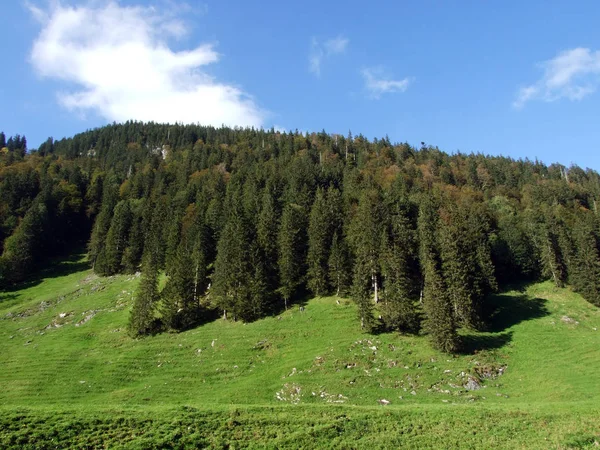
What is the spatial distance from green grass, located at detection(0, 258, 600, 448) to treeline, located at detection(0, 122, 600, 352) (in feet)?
13.5

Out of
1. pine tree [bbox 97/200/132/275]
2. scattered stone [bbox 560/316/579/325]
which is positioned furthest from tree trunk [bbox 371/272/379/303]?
pine tree [bbox 97/200/132/275]

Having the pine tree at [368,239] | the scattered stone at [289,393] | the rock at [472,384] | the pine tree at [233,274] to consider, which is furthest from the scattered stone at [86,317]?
the rock at [472,384]

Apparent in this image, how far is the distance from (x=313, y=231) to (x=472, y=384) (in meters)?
39.5

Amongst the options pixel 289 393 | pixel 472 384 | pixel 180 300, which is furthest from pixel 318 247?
pixel 472 384

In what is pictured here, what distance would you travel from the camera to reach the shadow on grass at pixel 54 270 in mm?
84688

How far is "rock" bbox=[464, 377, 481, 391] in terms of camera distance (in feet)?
126

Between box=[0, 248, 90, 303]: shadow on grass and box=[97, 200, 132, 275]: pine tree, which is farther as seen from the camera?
box=[97, 200, 132, 275]: pine tree

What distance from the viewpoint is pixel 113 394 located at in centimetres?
4181

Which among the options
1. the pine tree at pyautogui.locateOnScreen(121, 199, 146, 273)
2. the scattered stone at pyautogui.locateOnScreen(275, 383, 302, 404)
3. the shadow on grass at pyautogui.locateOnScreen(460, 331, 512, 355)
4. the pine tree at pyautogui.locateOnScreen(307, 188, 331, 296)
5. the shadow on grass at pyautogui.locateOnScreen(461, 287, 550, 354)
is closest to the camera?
the scattered stone at pyautogui.locateOnScreen(275, 383, 302, 404)

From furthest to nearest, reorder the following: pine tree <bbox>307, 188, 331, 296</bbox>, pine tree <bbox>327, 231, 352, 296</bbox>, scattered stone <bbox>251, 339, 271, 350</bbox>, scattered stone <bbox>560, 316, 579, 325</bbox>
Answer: pine tree <bbox>307, 188, 331, 296</bbox> < pine tree <bbox>327, 231, 352, 296</bbox> < scattered stone <bbox>560, 316, 579, 325</bbox> < scattered stone <bbox>251, 339, 271, 350</bbox>

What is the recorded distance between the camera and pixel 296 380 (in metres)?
41.5

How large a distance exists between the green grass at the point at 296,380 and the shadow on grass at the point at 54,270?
1296 cm

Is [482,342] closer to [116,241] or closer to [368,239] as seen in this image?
[368,239]

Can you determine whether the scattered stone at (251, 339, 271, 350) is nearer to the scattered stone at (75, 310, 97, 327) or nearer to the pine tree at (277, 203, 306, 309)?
the pine tree at (277, 203, 306, 309)
